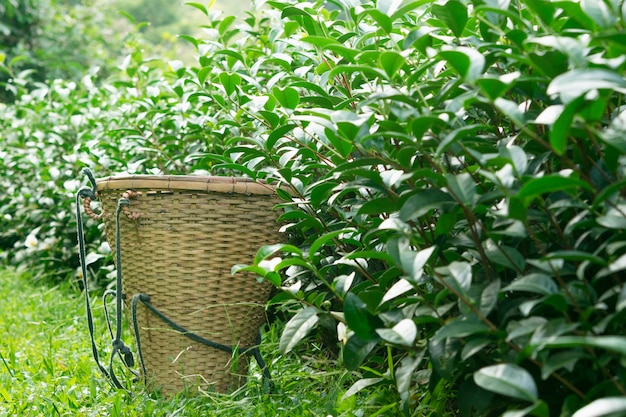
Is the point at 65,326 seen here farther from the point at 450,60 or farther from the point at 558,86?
the point at 558,86

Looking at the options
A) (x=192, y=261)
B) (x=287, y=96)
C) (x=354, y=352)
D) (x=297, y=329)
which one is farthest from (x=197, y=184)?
(x=354, y=352)

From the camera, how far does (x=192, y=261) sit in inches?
64.3

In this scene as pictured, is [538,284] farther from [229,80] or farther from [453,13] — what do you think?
[229,80]

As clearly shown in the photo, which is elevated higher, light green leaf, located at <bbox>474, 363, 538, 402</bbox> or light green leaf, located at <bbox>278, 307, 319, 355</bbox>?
light green leaf, located at <bbox>474, 363, 538, 402</bbox>

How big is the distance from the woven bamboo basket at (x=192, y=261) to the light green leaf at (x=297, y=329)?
401mm

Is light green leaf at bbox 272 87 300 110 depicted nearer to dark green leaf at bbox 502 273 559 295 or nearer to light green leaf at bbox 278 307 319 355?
light green leaf at bbox 278 307 319 355

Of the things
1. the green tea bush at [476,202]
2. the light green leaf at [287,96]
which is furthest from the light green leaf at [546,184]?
the light green leaf at [287,96]

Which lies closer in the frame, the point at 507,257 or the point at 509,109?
the point at 509,109

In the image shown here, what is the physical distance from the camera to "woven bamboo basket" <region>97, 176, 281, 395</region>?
5.27 feet

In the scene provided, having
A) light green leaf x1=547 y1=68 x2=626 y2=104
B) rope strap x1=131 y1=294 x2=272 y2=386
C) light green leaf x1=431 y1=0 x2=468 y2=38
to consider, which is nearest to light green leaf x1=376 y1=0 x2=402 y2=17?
light green leaf x1=431 y1=0 x2=468 y2=38

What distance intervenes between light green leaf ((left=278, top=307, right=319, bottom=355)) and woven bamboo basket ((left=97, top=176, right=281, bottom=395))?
40cm

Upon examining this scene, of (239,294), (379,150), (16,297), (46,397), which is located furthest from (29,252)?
(379,150)

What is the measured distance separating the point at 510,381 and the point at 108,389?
1.23m

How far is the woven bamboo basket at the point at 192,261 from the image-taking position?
5.27 ft
